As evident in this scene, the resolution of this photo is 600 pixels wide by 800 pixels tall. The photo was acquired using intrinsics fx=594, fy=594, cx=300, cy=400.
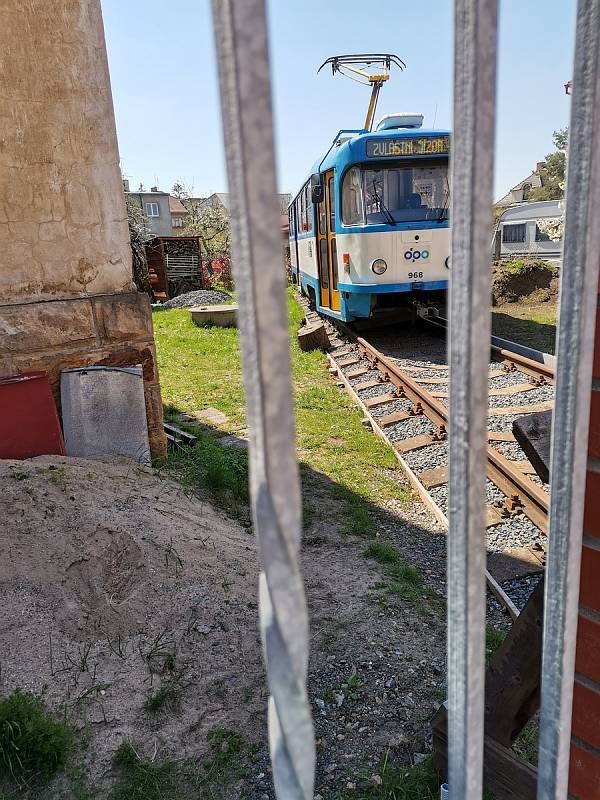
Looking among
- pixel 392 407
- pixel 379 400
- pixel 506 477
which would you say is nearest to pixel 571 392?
pixel 506 477

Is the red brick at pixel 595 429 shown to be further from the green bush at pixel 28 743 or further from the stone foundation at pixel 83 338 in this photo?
the stone foundation at pixel 83 338

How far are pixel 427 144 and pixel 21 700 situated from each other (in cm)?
931

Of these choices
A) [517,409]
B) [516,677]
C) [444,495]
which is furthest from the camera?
[517,409]

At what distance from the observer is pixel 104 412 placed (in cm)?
466

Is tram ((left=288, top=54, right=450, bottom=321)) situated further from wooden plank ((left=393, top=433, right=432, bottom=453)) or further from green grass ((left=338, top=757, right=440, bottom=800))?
green grass ((left=338, top=757, right=440, bottom=800))

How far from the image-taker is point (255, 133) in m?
0.59

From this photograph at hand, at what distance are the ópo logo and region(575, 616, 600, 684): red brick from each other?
903 cm

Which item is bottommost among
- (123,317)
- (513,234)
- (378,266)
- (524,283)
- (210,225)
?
(524,283)

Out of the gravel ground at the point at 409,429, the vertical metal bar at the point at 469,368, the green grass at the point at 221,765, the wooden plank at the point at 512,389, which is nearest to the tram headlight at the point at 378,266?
the wooden plank at the point at 512,389

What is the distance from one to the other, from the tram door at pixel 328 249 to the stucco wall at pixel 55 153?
21.9 ft

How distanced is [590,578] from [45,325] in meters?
4.13

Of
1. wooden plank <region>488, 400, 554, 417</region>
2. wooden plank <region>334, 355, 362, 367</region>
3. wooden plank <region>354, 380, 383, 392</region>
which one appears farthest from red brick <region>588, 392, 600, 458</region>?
wooden plank <region>334, 355, 362, 367</region>

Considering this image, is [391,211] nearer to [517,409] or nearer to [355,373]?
[355,373]

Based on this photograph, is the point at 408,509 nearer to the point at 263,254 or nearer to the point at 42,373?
the point at 42,373
